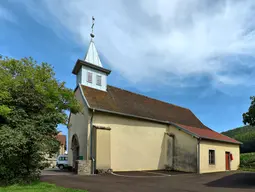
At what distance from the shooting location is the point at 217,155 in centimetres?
2122

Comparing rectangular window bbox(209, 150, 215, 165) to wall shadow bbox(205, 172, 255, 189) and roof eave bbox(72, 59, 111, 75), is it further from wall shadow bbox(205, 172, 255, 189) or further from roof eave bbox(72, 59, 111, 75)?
Answer: roof eave bbox(72, 59, 111, 75)

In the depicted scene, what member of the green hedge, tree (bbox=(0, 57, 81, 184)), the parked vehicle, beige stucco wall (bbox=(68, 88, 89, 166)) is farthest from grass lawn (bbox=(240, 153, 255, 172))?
tree (bbox=(0, 57, 81, 184))

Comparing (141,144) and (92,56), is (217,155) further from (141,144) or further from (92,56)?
(92,56)

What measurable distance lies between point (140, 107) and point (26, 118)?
12821mm

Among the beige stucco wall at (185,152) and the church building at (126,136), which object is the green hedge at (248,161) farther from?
the beige stucco wall at (185,152)

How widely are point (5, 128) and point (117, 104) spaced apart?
1104 centimetres

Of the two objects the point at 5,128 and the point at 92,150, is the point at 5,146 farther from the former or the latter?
the point at 92,150

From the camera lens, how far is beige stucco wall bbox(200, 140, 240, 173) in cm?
1931

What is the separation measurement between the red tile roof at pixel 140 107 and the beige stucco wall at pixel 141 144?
2.44 feet

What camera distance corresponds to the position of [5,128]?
9852mm

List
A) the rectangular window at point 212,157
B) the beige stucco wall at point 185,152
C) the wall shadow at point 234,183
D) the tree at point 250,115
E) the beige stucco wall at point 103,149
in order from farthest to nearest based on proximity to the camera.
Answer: the rectangular window at point 212,157 → the beige stucco wall at point 185,152 → the beige stucco wall at point 103,149 → the tree at point 250,115 → the wall shadow at point 234,183

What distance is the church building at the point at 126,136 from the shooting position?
17230mm

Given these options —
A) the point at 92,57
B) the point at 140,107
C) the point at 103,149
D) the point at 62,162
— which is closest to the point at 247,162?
the point at 140,107

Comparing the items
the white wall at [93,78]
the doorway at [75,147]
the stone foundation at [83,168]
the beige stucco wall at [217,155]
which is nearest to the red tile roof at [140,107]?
the white wall at [93,78]
